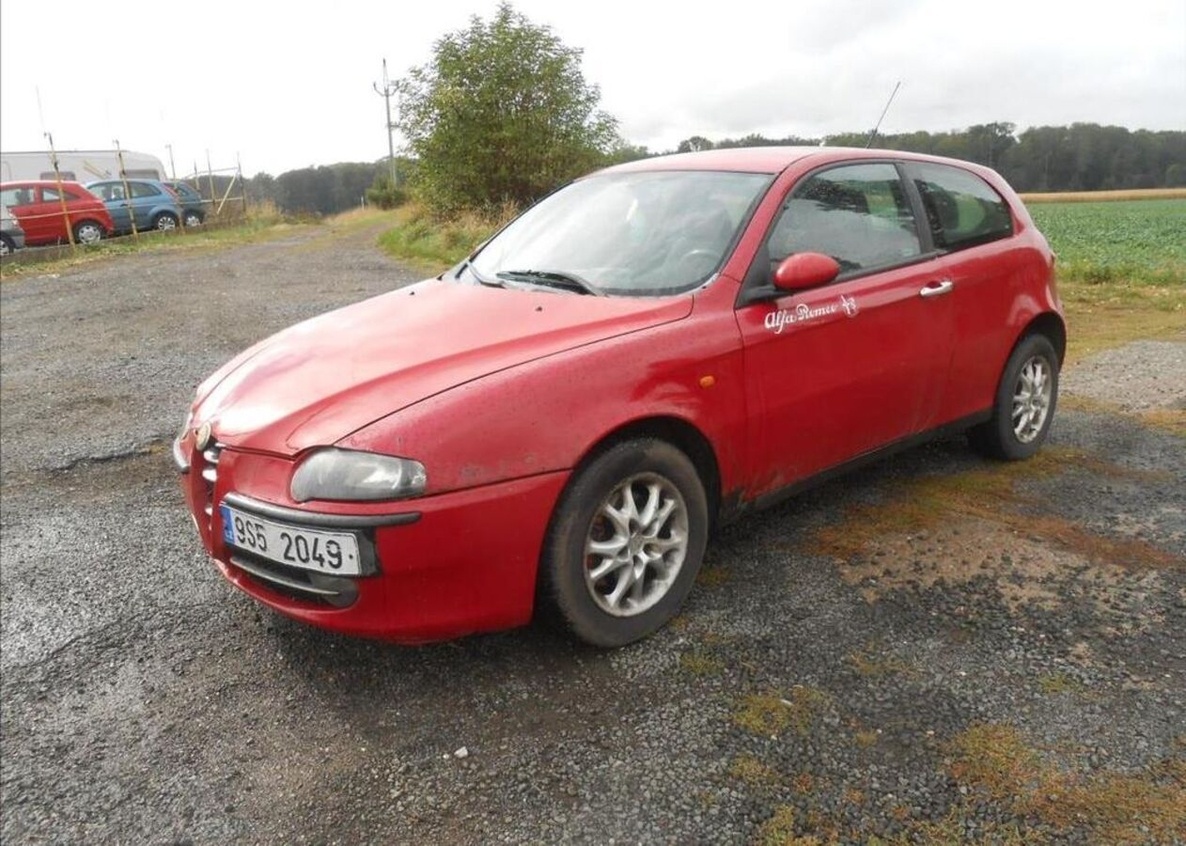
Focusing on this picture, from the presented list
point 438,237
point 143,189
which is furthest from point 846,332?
point 143,189

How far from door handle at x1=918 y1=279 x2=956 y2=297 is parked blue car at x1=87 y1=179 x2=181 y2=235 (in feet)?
70.4

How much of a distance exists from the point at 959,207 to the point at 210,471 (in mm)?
3361

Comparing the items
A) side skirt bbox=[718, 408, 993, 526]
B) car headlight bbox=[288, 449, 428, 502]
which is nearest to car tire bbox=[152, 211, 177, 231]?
side skirt bbox=[718, 408, 993, 526]

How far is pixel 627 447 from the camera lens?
2791mm

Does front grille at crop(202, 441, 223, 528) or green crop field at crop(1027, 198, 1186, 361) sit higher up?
front grille at crop(202, 441, 223, 528)

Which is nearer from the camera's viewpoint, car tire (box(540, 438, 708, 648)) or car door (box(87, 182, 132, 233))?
car tire (box(540, 438, 708, 648))

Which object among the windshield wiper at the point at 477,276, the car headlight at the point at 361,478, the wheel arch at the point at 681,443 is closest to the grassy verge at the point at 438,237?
the windshield wiper at the point at 477,276

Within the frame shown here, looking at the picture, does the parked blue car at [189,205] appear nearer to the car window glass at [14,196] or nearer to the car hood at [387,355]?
the car window glass at [14,196]

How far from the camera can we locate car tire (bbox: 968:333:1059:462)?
4395 mm

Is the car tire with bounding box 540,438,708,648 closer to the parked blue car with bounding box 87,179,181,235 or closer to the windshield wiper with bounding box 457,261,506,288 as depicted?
the windshield wiper with bounding box 457,261,506,288

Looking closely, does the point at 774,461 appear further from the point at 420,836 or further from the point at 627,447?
the point at 420,836

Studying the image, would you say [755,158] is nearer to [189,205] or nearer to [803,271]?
[803,271]

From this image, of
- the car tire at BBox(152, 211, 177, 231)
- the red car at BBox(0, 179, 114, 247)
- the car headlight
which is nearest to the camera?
the car headlight

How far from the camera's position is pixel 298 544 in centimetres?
250
